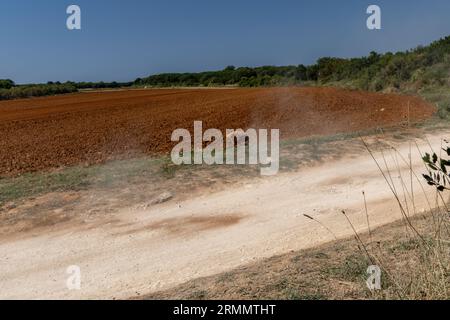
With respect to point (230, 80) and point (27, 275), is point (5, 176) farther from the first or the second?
point (230, 80)

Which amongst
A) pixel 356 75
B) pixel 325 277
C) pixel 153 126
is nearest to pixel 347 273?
pixel 325 277

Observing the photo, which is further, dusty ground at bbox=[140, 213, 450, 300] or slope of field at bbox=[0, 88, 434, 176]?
slope of field at bbox=[0, 88, 434, 176]

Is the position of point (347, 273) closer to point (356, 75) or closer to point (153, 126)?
point (153, 126)

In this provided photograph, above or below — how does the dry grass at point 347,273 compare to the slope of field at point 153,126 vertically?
below

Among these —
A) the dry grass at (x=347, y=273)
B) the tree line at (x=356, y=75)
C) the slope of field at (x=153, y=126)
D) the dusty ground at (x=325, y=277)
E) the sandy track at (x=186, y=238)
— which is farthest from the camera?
the tree line at (x=356, y=75)

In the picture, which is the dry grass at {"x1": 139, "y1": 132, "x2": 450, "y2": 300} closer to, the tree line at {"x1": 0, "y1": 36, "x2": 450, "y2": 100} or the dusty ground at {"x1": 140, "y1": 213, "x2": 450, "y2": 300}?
the dusty ground at {"x1": 140, "y1": 213, "x2": 450, "y2": 300}

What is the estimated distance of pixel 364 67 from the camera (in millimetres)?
43875

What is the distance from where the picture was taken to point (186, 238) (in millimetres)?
6453

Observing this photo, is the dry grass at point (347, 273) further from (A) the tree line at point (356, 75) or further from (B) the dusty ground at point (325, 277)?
(A) the tree line at point (356, 75)

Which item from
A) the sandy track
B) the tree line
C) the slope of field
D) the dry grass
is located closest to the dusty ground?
the dry grass

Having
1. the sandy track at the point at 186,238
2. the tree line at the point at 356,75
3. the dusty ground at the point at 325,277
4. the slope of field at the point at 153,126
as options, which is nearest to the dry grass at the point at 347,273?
the dusty ground at the point at 325,277

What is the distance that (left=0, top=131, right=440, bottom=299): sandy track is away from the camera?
5.29 meters

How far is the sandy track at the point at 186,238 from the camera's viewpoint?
5289 millimetres
